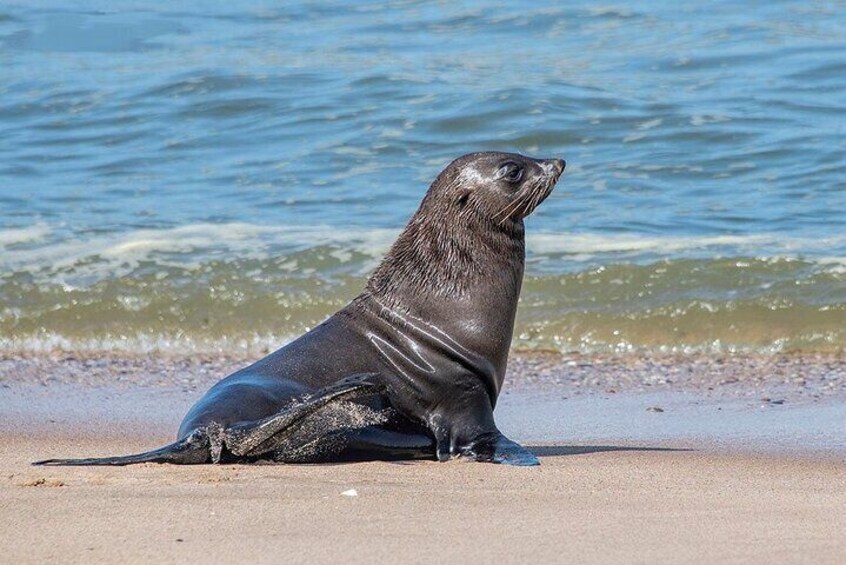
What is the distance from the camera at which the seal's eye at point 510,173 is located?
654 cm

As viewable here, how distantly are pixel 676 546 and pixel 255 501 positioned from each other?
4.25 feet

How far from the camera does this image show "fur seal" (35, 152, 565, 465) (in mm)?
5703

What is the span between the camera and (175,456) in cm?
554

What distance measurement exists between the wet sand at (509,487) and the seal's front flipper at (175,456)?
0.09 m

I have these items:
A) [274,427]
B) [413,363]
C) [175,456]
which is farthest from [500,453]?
[175,456]

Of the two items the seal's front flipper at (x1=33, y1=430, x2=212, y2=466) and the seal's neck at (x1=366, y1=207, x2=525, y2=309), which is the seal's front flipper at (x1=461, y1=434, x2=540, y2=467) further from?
the seal's front flipper at (x1=33, y1=430, x2=212, y2=466)

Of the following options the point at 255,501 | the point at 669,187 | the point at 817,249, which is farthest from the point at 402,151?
the point at 255,501

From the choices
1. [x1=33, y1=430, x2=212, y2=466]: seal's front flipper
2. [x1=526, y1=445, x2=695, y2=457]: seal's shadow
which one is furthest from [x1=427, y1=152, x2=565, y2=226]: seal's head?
[x1=33, y1=430, x2=212, y2=466]: seal's front flipper

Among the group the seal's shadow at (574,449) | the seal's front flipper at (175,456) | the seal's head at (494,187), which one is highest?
the seal's head at (494,187)

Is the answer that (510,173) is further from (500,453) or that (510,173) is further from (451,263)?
(500,453)

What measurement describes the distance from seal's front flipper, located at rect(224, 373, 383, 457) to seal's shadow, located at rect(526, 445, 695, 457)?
3.18 ft

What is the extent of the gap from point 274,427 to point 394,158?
8.61 m

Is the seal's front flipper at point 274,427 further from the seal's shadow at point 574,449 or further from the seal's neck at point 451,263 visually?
the seal's shadow at point 574,449

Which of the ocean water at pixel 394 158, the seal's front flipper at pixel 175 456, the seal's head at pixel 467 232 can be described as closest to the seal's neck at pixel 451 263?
the seal's head at pixel 467 232
